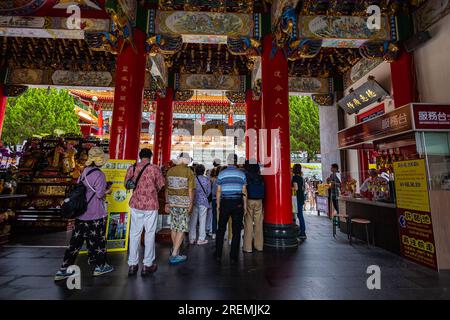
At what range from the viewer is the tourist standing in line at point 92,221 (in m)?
→ 2.66

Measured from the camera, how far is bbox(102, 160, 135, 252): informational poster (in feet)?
12.2

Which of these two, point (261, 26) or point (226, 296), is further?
point (261, 26)

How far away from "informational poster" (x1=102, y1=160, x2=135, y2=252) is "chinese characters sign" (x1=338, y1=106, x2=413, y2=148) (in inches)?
217

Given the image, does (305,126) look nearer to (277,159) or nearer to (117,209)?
(277,159)

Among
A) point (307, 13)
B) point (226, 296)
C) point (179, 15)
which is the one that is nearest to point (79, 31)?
point (179, 15)

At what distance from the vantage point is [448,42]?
4.60 m

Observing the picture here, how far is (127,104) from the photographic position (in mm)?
4566

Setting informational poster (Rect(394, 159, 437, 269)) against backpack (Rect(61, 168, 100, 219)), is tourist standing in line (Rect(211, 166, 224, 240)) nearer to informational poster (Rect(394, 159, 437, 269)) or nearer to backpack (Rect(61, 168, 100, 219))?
backpack (Rect(61, 168, 100, 219))

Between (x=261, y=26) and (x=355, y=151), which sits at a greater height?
(x=261, y=26)

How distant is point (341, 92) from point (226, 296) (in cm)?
833
